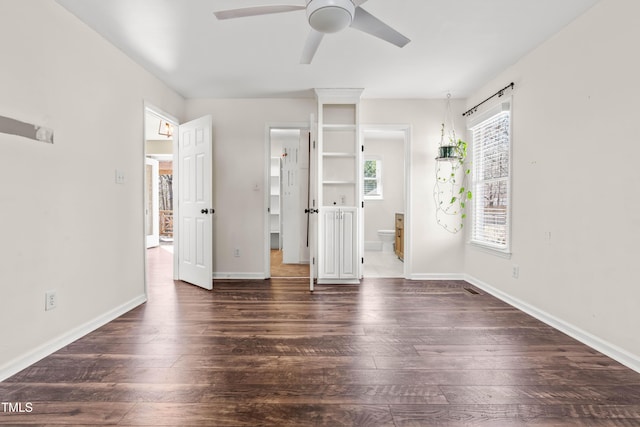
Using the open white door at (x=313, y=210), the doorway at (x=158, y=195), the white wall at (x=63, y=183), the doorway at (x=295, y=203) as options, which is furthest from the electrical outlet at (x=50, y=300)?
the doorway at (x=295, y=203)

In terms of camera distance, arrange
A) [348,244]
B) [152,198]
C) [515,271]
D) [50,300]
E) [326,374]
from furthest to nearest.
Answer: [152,198]
[348,244]
[515,271]
[50,300]
[326,374]

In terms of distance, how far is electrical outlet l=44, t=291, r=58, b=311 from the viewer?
2064 millimetres

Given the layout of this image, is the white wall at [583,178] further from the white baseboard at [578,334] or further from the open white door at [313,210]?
the open white door at [313,210]

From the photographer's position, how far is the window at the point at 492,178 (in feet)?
10.8

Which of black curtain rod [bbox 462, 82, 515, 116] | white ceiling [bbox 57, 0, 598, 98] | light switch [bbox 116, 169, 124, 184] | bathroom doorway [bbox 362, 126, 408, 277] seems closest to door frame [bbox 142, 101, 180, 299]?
light switch [bbox 116, 169, 124, 184]

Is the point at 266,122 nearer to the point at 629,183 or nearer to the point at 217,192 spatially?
the point at 217,192

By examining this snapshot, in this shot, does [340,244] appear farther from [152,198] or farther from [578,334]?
[152,198]

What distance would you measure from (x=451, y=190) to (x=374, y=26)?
9.40 ft

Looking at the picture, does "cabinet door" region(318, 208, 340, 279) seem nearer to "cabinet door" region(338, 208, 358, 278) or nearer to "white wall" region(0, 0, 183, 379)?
"cabinet door" region(338, 208, 358, 278)

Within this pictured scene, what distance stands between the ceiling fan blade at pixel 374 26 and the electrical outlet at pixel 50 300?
271 centimetres

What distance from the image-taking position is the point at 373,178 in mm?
7148

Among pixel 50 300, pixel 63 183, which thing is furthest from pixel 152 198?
pixel 50 300

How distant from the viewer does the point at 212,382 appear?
171cm

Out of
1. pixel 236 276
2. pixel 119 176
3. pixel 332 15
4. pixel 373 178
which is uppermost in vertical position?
pixel 332 15
